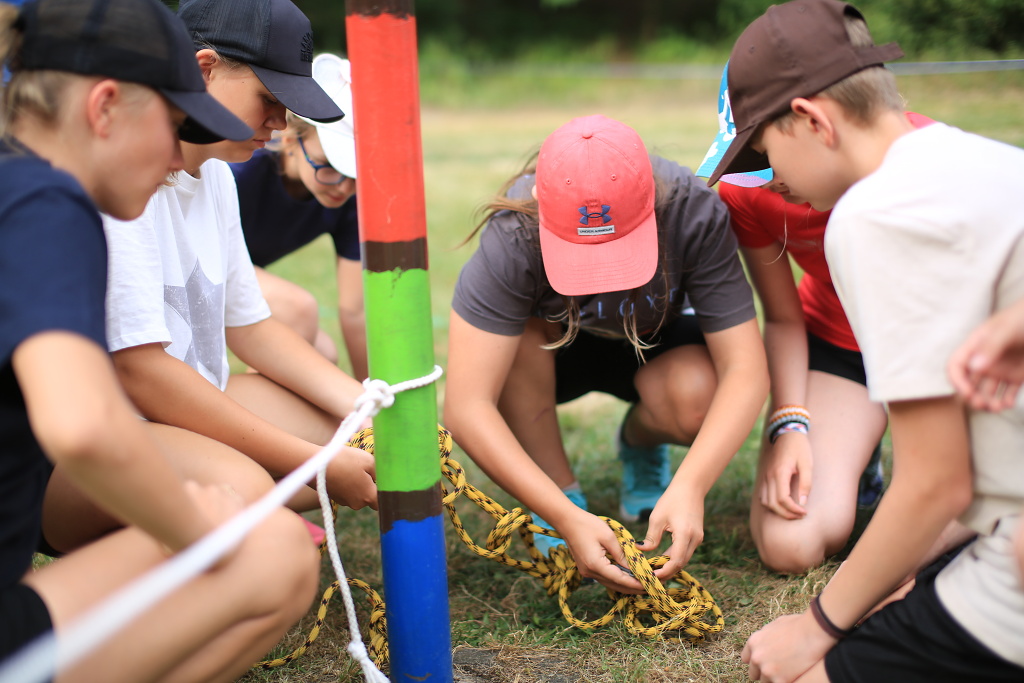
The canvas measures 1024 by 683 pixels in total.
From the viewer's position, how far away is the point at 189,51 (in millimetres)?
1358

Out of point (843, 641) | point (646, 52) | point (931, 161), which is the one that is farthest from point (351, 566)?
point (646, 52)

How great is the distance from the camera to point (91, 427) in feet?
3.48

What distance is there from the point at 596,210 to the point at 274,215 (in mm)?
1433

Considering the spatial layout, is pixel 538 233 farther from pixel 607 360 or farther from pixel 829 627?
pixel 829 627

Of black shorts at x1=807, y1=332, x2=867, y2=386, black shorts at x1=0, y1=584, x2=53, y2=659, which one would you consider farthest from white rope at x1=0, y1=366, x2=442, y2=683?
black shorts at x1=807, y1=332, x2=867, y2=386

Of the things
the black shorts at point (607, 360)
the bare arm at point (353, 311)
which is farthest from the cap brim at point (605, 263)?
the bare arm at point (353, 311)

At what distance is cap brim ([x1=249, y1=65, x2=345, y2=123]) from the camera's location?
1.87m

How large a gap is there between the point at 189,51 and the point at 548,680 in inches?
52.0

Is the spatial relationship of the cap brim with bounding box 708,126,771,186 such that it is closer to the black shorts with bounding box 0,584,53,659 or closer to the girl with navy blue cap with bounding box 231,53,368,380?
the girl with navy blue cap with bounding box 231,53,368,380

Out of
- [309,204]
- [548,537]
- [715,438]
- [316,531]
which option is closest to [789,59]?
[715,438]

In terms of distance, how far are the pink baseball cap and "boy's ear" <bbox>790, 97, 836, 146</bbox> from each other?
45cm

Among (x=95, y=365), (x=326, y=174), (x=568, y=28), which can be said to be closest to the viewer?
(x=95, y=365)

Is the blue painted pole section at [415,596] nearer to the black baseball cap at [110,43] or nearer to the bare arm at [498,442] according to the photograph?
the bare arm at [498,442]

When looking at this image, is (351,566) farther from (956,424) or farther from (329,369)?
(956,424)
